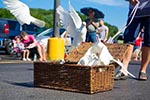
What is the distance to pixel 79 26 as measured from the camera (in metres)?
5.15

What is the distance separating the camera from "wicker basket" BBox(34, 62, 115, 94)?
411 cm

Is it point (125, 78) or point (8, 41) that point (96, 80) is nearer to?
point (125, 78)

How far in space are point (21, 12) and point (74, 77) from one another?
172 cm

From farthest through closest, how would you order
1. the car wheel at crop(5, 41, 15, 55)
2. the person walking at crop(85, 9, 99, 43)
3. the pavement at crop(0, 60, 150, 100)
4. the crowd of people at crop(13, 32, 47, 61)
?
the car wheel at crop(5, 41, 15, 55)
the crowd of people at crop(13, 32, 47, 61)
the person walking at crop(85, 9, 99, 43)
the pavement at crop(0, 60, 150, 100)

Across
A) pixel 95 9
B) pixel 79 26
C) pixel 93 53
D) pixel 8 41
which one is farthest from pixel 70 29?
pixel 8 41

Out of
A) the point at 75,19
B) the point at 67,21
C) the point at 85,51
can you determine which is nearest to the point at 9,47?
the point at 67,21

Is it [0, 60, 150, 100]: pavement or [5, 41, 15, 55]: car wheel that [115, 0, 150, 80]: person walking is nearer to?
[0, 60, 150, 100]: pavement

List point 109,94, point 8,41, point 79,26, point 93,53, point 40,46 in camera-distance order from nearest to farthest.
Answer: point 109,94
point 93,53
point 79,26
point 40,46
point 8,41

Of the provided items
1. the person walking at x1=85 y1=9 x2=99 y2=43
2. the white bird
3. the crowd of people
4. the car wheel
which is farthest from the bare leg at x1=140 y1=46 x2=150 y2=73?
the car wheel

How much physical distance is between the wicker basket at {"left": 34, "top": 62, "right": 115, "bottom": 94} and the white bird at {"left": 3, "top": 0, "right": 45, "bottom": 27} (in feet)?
3.37

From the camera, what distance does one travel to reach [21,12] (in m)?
5.53

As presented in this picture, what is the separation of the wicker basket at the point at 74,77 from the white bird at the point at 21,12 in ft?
3.37

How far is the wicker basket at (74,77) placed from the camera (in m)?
4.11

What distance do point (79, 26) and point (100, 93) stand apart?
125 centimetres
